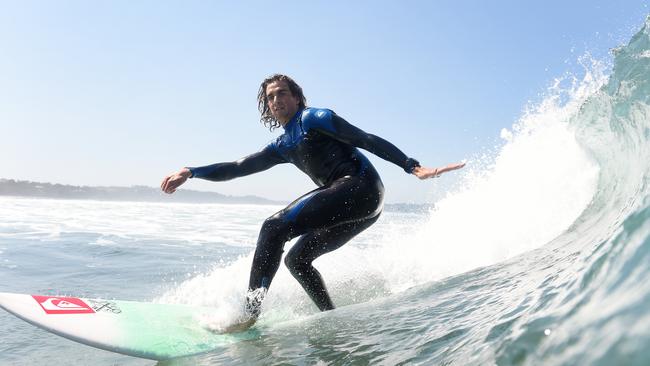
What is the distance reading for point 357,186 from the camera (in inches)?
150

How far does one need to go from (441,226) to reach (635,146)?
3.70 m

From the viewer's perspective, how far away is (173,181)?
4012mm

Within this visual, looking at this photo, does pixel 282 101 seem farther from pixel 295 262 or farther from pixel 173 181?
pixel 295 262

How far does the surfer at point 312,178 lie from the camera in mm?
3500

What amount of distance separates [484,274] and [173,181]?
9.19ft

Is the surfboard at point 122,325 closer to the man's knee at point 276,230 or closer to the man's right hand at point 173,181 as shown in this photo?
the man's knee at point 276,230

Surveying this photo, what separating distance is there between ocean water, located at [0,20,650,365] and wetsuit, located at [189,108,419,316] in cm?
37

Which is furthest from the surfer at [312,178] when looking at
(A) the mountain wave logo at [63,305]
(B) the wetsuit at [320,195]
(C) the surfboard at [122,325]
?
(A) the mountain wave logo at [63,305]

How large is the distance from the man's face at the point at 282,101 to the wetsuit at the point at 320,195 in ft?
0.32

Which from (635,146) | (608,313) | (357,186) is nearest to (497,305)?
(608,313)

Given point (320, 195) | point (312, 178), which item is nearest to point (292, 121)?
point (312, 178)

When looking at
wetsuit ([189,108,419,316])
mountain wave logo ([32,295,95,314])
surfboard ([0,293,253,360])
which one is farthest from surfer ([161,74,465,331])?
mountain wave logo ([32,295,95,314])

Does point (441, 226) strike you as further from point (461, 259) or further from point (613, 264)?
point (613, 264)

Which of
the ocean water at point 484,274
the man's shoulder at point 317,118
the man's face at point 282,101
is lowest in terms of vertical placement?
the ocean water at point 484,274
